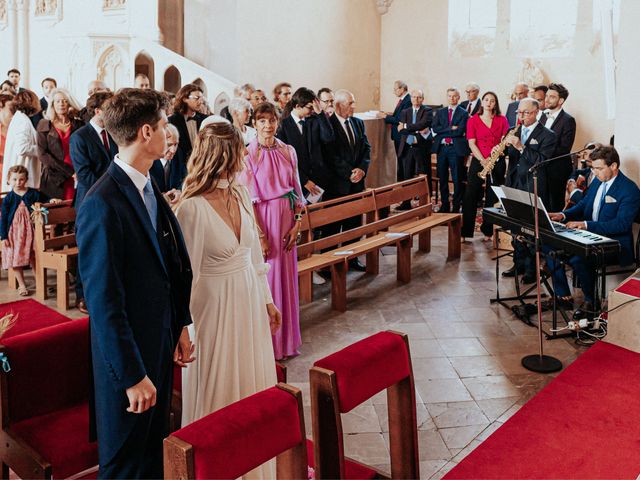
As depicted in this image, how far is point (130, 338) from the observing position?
8.93 ft

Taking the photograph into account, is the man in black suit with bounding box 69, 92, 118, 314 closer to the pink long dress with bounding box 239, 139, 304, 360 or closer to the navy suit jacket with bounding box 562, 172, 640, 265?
the pink long dress with bounding box 239, 139, 304, 360

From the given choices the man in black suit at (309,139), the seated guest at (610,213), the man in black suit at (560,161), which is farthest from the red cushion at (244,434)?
the man in black suit at (560,161)

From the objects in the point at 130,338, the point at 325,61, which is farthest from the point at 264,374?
the point at 325,61

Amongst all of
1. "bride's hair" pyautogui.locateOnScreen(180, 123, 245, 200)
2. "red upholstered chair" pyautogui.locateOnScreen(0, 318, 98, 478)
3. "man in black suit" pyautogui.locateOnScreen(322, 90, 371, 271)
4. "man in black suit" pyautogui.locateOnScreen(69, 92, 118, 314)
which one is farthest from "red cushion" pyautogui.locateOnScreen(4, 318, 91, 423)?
"man in black suit" pyautogui.locateOnScreen(322, 90, 371, 271)

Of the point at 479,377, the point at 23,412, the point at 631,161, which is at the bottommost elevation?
the point at 479,377

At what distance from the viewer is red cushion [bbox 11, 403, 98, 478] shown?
318cm

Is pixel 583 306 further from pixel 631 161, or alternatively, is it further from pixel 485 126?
pixel 485 126

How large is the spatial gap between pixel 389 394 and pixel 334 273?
3442 mm

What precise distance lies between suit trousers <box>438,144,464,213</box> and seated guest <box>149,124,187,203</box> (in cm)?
443

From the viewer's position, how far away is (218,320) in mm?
3346

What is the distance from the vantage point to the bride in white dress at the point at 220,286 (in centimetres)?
331

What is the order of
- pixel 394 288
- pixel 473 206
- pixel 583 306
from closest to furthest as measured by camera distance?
pixel 583 306
pixel 394 288
pixel 473 206

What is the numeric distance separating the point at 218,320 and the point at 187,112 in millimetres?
4523

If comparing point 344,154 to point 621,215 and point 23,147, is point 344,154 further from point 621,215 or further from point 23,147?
point 23,147
